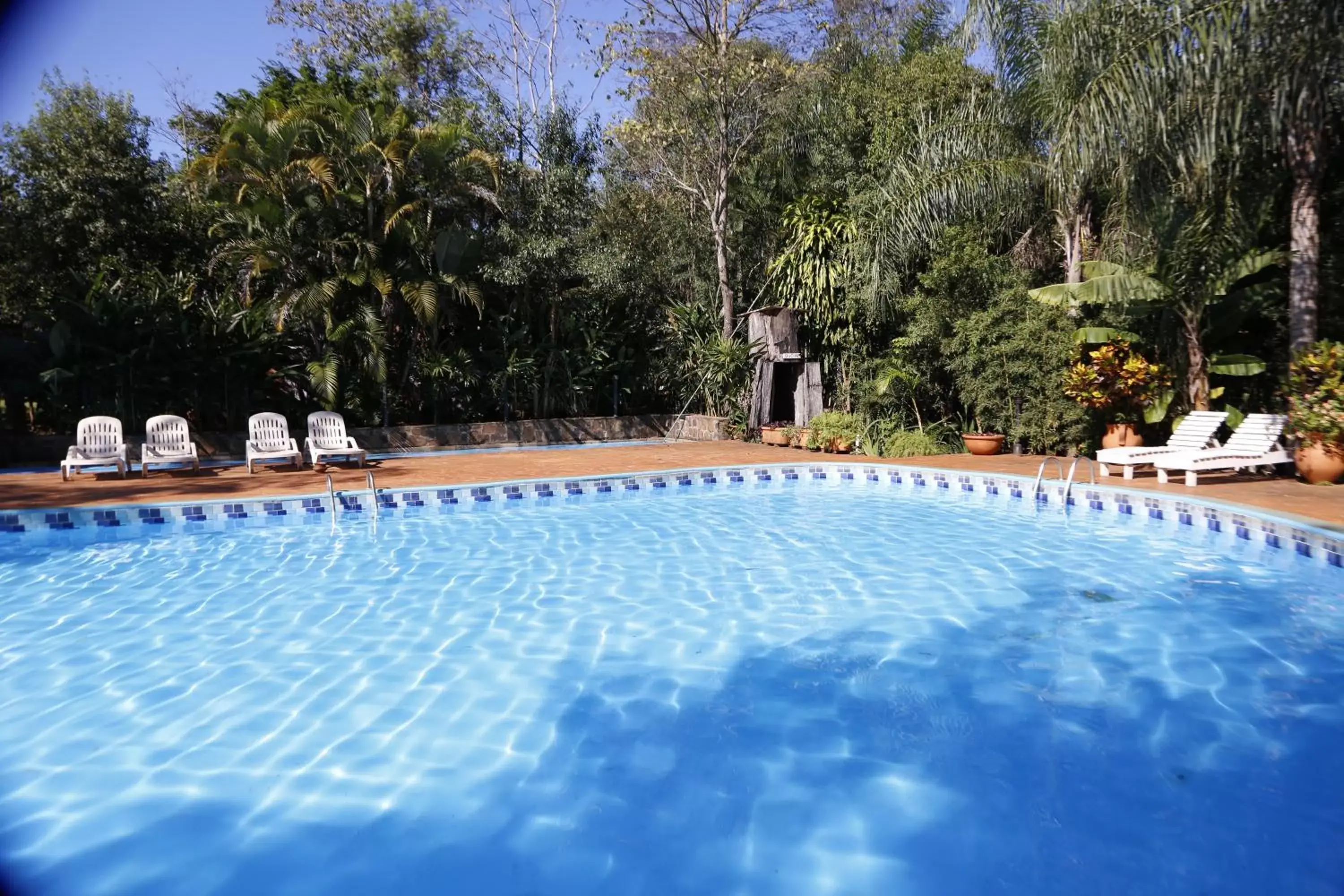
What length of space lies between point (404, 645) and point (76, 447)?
31.9 feet

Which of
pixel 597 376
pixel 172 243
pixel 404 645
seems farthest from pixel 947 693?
pixel 172 243

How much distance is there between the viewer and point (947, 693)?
4.78m

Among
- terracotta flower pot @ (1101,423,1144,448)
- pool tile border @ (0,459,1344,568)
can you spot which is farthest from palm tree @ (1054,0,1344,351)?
pool tile border @ (0,459,1344,568)

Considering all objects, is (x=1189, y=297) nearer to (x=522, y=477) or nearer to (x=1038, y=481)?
(x=1038, y=481)

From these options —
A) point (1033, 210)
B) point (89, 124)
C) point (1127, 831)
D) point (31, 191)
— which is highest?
point (89, 124)

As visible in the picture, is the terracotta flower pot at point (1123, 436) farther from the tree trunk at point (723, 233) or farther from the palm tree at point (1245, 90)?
the tree trunk at point (723, 233)

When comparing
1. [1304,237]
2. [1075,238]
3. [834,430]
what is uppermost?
[1075,238]

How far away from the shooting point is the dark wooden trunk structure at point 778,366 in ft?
55.7

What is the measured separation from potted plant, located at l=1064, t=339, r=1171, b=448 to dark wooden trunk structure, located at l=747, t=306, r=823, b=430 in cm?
558

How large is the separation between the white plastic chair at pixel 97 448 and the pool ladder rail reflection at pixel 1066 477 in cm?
1292

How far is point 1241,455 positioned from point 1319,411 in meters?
1.00

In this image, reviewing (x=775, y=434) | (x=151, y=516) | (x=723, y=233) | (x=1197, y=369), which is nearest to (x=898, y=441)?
(x=775, y=434)

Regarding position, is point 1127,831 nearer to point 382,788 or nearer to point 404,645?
point 382,788

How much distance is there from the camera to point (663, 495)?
11.9m
